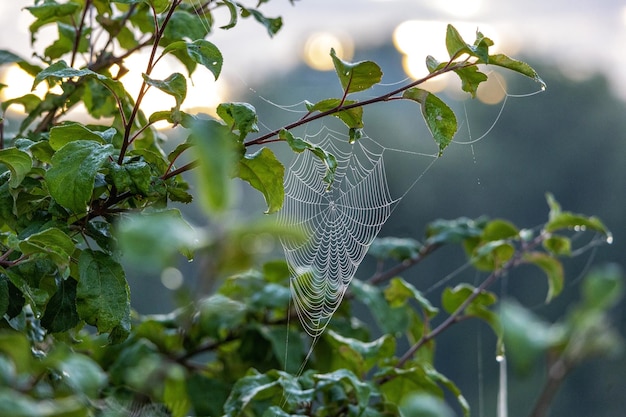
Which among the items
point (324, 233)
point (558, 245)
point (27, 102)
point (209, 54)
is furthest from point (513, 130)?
point (209, 54)

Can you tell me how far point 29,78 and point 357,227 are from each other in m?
0.50

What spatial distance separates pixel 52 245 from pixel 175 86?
0.11 m

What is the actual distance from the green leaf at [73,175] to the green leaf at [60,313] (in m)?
0.07

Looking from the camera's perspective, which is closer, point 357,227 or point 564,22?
point 357,227

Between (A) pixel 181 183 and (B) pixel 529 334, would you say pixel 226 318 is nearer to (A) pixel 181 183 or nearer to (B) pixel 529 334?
(A) pixel 181 183

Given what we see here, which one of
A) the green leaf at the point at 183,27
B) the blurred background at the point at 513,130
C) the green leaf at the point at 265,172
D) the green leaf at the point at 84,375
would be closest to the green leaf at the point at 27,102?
the green leaf at the point at 183,27

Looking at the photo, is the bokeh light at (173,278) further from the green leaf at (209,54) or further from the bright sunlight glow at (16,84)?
the bright sunlight glow at (16,84)

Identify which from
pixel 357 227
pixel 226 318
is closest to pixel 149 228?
pixel 226 318

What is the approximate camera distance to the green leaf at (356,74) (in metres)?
0.46

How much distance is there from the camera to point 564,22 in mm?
2205

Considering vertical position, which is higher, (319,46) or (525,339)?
(525,339)

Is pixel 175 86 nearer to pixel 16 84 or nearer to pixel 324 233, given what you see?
pixel 16 84

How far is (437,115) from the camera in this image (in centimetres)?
46

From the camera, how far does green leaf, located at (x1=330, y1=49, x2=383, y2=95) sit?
0.46 metres
